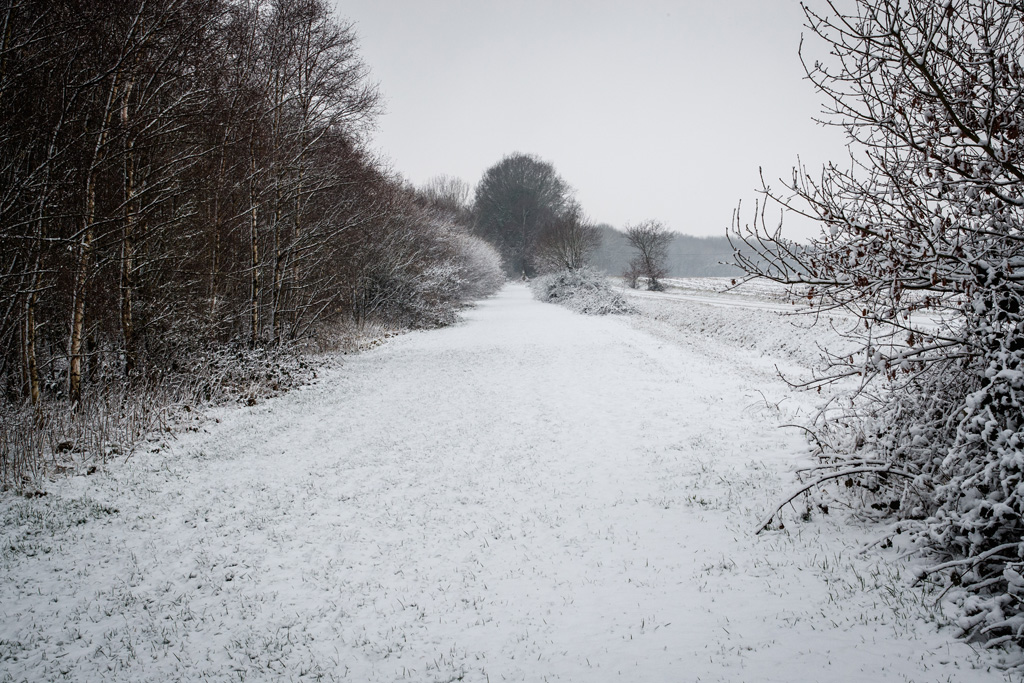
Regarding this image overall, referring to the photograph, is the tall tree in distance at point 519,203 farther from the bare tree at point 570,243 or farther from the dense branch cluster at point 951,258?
the dense branch cluster at point 951,258

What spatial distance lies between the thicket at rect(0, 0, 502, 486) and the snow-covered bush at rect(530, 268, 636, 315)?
15.6 metres

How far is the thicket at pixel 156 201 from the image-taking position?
20.7 feet

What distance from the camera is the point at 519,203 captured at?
7088cm

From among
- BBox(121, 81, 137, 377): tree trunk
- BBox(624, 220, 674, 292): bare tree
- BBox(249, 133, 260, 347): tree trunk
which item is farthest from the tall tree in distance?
BBox(121, 81, 137, 377): tree trunk

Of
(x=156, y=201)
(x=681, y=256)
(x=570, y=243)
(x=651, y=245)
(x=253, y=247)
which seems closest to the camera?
(x=156, y=201)

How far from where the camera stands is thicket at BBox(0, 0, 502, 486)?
20.7ft

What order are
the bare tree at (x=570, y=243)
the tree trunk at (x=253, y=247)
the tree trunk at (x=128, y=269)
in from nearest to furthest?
the tree trunk at (x=128, y=269)
the tree trunk at (x=253, y=247)
the bare tree at (x=570, y=243)

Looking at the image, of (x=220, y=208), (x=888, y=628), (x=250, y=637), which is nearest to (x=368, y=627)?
(x=250, y=637)

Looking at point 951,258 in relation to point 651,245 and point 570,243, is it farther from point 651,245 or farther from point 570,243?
point 651,245

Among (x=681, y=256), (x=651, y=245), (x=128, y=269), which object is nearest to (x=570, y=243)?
(x=651, y=245)

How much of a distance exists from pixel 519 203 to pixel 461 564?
69680mm

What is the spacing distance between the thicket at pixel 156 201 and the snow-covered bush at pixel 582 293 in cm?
1558

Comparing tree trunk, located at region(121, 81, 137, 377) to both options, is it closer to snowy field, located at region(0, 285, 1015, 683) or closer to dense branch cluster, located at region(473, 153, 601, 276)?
snowy field, located at region(0, 285, 1015, 683)

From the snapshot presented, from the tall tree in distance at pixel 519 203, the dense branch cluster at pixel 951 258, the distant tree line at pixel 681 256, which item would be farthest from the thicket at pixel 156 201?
the distant tree line at pixel 681 256
